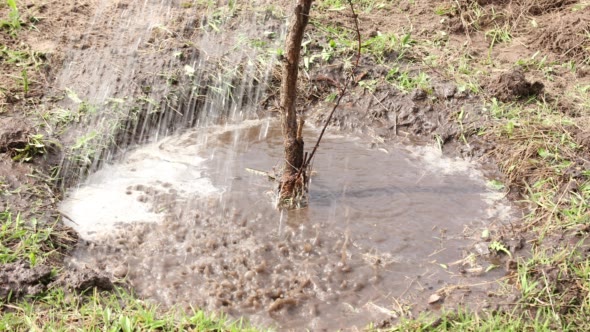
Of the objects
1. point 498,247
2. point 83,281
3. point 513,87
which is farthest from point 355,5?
point 83,281

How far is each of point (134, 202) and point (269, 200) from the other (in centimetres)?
91

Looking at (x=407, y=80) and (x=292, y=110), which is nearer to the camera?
(x=292, y=110)

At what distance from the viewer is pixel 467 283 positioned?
3738mm

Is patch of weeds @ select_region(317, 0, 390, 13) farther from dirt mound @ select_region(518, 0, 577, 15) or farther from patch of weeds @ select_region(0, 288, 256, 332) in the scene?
patch of weeds @ select_region(0, 288, 256, 332)

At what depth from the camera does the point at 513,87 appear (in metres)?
5.29

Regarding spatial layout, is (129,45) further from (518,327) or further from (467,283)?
(518,327)

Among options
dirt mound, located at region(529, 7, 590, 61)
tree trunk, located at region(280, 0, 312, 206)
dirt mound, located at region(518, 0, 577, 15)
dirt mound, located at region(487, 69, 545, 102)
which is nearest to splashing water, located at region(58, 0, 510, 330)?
tree trunk, located at region(280, 0, 312, 206)

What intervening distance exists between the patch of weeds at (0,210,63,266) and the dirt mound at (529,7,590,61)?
458 centimetres

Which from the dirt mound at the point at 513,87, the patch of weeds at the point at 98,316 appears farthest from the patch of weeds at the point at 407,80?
the patch of weeds at the point at 98,316

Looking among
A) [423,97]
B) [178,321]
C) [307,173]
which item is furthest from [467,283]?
[423,97]

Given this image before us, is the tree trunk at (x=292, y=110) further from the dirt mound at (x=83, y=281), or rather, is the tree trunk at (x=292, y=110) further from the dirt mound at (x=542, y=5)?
the dirt mound at (x=542, y=5)

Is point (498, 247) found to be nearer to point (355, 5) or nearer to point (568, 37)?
point (568, 37)

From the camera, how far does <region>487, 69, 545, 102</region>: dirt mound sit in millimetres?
5281

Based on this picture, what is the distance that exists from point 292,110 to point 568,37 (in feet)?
10.6
